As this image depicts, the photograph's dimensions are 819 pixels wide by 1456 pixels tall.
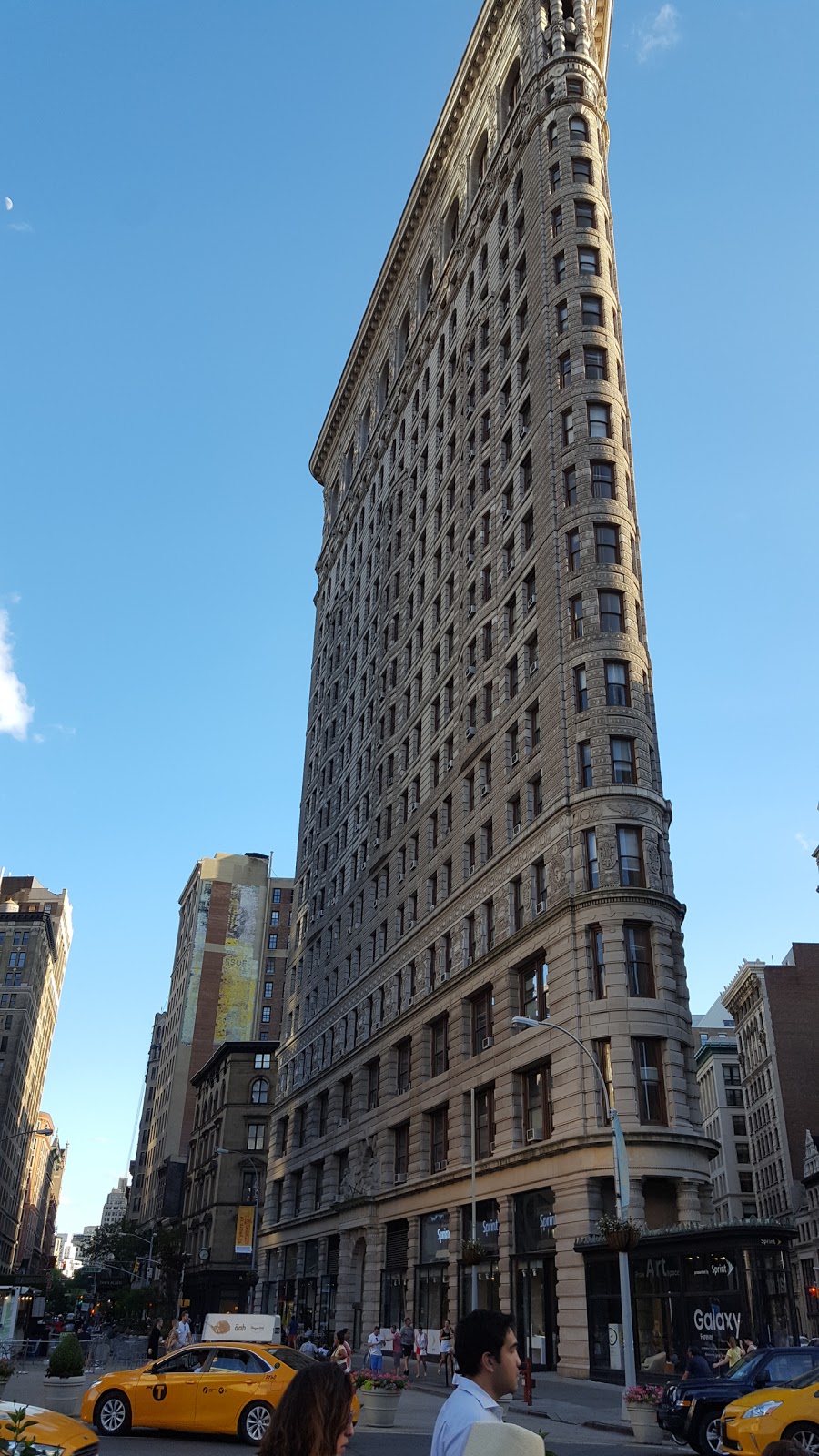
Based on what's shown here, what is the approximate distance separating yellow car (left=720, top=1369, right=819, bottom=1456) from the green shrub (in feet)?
44.9

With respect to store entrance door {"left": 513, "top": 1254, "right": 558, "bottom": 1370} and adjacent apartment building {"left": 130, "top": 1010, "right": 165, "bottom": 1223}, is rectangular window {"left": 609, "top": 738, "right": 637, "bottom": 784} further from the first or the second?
adjacent apartment building {"left": 130, "top": 1010, "right": 165, "bottom": 1223}

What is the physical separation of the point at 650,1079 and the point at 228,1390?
20.2 metres

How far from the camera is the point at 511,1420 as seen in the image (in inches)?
A: 906

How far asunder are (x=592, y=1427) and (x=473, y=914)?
2742 centimetres

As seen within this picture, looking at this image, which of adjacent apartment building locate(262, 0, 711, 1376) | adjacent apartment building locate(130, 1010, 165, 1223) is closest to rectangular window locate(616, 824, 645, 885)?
adjacent apartment building locate(262, 0, 711, 1376)

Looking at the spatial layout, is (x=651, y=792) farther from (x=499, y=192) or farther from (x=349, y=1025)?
(x=499, y=192)

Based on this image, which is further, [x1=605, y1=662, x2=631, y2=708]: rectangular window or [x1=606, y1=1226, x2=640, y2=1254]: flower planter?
[x1=605, y1=662, x2=631, y2=708]: rectangular window

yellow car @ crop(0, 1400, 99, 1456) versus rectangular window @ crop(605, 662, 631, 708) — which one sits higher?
rectangular window @ crop(605, 662, 631, 708)

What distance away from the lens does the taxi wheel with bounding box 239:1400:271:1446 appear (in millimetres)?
18297

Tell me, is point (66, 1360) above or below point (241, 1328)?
below

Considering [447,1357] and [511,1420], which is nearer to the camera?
[511,1420]

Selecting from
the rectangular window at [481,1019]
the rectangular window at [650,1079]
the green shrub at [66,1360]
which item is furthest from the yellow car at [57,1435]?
the rectangular window at [481,1019]

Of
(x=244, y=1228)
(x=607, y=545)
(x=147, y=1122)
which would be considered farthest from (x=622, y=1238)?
(x=147, y=1122)

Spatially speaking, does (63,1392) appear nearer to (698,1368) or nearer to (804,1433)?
(698,1368)
